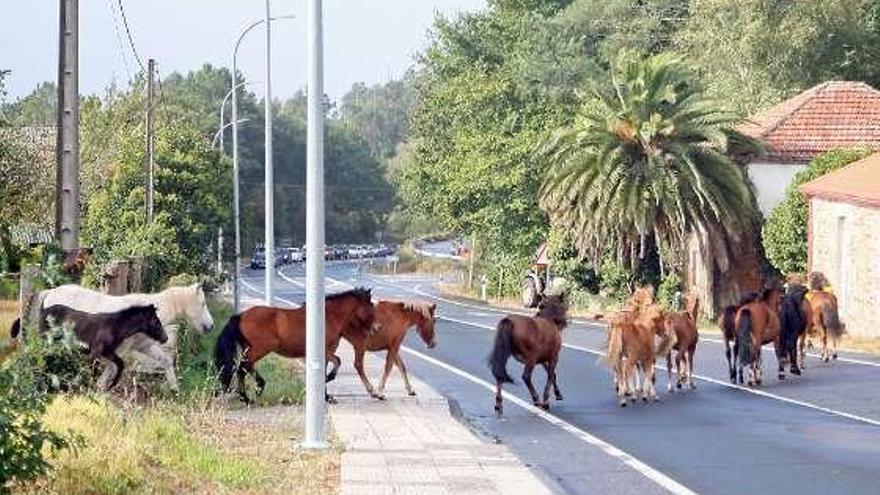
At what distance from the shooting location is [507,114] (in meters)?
81.4

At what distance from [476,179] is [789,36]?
59.9 ft

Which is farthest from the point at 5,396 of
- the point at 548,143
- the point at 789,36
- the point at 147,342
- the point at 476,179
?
the point at 476,179

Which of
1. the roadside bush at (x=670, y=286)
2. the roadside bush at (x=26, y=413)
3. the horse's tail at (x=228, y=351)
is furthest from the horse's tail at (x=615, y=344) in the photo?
the roadside bush at (x=670, y=286)

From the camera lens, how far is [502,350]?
906 inches

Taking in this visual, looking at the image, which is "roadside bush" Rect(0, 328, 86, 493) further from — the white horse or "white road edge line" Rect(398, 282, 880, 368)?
"white road edge line" Rect(398, 282, 880, 368)

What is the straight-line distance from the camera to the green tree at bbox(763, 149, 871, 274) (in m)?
53.2

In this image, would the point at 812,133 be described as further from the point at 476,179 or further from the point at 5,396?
the point at 5,396

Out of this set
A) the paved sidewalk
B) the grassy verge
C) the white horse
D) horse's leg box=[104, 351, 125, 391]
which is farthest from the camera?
the white horse

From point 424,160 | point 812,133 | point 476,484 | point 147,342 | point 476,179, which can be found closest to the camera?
point 476,484

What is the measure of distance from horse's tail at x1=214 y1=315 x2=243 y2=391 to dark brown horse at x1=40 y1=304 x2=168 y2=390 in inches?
59.3

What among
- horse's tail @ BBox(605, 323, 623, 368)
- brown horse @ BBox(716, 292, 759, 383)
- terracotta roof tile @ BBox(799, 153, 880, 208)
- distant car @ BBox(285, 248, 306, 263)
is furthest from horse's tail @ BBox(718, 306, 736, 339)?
distant car @ BBox(285, 248, 306, 263)

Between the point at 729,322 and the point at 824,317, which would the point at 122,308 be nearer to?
the point at 729,322

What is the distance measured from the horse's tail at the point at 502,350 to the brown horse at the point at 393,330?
188 centimetres

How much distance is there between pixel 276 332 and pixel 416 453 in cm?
588
